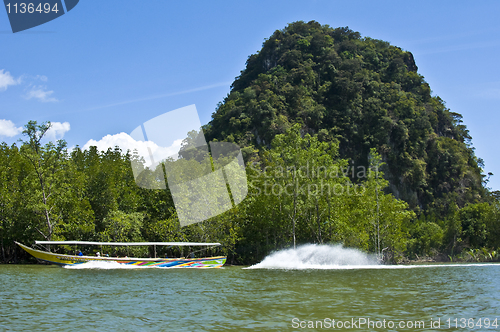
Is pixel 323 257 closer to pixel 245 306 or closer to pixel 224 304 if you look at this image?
pixel 224 304

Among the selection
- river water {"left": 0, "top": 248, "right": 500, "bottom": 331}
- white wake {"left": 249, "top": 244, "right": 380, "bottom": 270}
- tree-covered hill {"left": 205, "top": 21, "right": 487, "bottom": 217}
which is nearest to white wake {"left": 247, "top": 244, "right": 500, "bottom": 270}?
white wake {"left": 249, "top": 244, "right": 380, "bottom": 270}

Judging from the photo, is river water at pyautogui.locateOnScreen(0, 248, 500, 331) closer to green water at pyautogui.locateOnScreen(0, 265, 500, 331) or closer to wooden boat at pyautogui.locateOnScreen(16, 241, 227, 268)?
green water at pyautogui.locateOnScreen(0, 265, 500, 331)

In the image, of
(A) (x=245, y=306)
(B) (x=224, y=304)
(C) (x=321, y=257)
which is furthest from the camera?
(C) (x=321, y=257)

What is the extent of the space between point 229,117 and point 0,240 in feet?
228

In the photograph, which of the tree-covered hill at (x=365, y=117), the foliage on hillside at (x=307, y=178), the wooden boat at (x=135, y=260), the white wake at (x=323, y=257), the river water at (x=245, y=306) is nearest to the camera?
the river water at (x=245, y=306)

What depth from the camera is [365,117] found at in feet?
384

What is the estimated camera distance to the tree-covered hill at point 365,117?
105750mm

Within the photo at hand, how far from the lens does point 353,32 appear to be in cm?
15100

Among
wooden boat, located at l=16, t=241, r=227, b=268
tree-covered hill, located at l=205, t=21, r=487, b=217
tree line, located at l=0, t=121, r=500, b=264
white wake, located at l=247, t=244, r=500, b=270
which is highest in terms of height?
tree-covered hill, located at l=205, t=21, r=487, b=217

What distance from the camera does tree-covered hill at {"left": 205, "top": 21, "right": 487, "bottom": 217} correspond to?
106m

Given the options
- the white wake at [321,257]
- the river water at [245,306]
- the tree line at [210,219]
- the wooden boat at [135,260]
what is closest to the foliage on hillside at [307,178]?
the tree line at [210,219]

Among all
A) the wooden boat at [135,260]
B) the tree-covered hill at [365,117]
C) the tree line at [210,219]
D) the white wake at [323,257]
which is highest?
the tree-covered hill at [365,117]

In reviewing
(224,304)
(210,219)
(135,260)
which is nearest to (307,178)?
(210,219)

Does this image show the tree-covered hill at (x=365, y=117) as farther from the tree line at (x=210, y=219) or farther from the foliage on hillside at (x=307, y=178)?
the tree line at (x=210, y=219)
